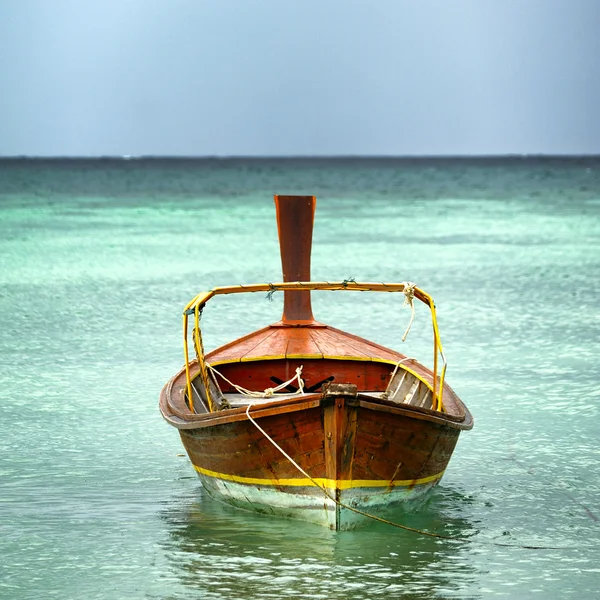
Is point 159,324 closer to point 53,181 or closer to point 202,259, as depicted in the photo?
point 202,259

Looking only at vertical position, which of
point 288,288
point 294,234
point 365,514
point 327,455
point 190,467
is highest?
point 294,234

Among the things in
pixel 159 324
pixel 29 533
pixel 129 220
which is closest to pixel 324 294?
pixel 159 324

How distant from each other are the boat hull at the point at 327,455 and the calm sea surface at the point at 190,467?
19 centimetres

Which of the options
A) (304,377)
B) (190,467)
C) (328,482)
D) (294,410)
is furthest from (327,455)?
(190,467)

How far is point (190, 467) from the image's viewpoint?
8.79 m

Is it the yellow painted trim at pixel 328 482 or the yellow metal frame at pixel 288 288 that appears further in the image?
the yellow metal frame at pixel 288 288

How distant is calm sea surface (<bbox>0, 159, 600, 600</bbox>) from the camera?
676 centimetres

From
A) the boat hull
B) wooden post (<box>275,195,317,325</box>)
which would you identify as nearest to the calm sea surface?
the boat hull

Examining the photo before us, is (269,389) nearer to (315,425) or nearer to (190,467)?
(190,467)

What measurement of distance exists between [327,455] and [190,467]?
240 cm

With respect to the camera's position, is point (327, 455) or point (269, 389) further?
point (269, 389)

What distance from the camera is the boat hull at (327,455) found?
21.4 feet

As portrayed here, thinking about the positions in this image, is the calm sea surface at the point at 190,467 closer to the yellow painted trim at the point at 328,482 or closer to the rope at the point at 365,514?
the rope at the point at 365,514

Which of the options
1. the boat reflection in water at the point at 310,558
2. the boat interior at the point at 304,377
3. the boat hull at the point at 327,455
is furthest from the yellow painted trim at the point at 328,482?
the boat interior at the point at 304,377
